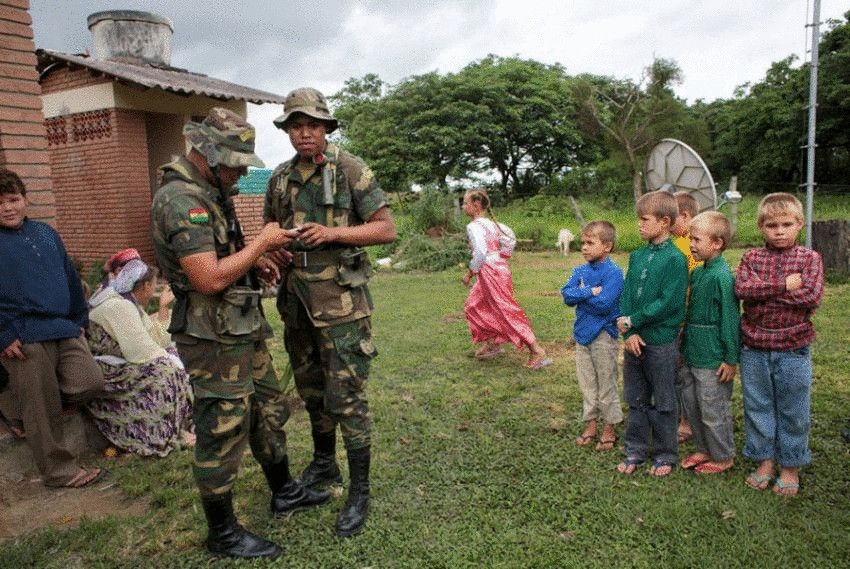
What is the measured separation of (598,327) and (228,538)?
7.97 ft

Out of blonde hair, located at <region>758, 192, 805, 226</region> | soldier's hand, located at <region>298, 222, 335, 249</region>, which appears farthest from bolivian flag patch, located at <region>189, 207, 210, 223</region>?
blonde hair, located at <region>758, 192, 805, 226</region>

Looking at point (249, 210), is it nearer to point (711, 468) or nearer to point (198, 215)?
point (198, 215)

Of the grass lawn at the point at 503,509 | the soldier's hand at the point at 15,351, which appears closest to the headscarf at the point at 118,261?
the soldier's hand at the point at 15,351

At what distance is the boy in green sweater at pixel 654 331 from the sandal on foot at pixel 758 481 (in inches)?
15.4

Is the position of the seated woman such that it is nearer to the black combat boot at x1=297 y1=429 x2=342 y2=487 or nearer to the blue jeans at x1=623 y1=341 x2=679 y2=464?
the black combat boot at x1=297 y1=429 x2=342 y2=487

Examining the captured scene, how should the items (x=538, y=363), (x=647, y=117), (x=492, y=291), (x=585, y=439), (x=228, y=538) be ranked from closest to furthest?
(x=228, y=538) → (x=585, y=439) → (x=538, y=363) → (x=492, y=291) → (x=647, y=117)

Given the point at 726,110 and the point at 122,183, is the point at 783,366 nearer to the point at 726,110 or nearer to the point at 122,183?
the point at 122,183

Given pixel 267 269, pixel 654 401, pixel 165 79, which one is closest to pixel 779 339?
pixel 654 401

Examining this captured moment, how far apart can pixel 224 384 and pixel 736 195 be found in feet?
35.0

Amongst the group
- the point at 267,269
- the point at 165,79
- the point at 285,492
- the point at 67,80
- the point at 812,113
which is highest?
the point at 67,80

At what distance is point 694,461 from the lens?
3621mm

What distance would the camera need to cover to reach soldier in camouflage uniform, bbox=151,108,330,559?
2627mm

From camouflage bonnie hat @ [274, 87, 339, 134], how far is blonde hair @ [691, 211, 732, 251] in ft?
6.75

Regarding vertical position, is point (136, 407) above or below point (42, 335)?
below
